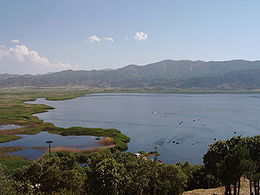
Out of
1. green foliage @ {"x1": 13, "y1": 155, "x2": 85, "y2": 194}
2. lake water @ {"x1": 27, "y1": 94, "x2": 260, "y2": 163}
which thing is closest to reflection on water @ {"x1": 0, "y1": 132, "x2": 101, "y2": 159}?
lake water @ {"x1": 27, "y1": 94, "x2": 260, "y2": 163}

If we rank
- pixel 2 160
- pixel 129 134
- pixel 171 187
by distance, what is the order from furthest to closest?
pixel 129 134 → pixel 2 160 → pixel 171 187

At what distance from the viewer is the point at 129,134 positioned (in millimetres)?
92562

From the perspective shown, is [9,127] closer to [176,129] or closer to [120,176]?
[176,129]

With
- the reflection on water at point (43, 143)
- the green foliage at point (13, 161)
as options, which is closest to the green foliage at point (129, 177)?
the green foliage at point (13, 161)

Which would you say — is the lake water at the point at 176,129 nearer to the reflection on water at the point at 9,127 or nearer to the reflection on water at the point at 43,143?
the reflection on water at the point at 43,143

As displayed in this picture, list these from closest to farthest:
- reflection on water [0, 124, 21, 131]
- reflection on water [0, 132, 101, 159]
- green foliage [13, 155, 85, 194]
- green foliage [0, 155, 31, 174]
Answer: green foliage [13, 155, 85, 194], green foliage [0, 155, 31, 174], reflection on water [0, 132, 101, 159], reflection on water [0, 124, 21, 131]

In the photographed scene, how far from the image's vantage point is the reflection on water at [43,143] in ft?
228

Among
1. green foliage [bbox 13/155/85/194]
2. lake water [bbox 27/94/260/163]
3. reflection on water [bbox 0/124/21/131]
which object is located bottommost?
lake water [bbox 27/94/260/163]

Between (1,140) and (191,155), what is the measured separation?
5761 cm

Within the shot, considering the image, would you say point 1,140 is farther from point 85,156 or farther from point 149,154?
point 149,154

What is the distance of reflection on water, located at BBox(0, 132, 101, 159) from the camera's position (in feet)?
228

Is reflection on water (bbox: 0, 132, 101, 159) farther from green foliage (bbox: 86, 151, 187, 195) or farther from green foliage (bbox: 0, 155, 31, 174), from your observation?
green foliage (bbox: 86, 151, 187, 195)

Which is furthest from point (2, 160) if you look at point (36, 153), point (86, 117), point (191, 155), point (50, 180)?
point (86, 117)

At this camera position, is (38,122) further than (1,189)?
Yes
